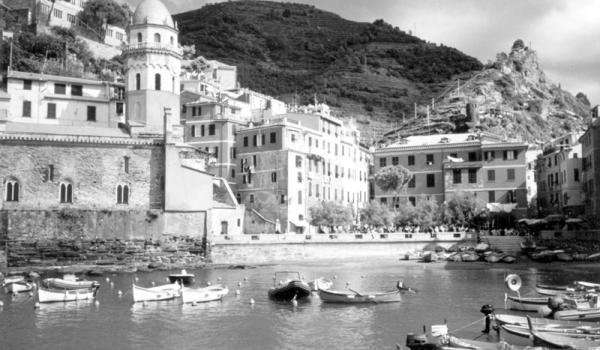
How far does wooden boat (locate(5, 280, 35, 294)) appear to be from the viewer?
149ft

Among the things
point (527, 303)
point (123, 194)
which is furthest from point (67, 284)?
point (527, 303)

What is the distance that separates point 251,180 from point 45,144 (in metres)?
26.2

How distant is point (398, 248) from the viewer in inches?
2783

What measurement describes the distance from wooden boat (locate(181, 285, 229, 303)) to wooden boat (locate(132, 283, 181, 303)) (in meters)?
1.41

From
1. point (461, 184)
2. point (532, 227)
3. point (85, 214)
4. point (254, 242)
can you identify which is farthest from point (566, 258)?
point (85, 214)

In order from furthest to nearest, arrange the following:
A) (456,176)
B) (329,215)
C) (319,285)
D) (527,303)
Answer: (456,176) → (329,215) → (319,285) → (527,303)

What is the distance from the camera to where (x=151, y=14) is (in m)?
71.4

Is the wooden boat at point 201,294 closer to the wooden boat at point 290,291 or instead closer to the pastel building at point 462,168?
the wooden boat at point 290,291

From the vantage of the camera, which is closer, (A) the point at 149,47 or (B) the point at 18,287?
(B) the point at 18,287

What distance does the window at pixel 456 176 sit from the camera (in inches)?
3317

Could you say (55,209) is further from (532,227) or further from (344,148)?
(532,227)

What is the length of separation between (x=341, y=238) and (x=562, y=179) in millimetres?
28978

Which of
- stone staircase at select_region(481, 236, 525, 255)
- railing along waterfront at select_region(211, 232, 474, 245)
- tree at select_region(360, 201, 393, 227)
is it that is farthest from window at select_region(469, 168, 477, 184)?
stone staircase at select_region(481, 236, 525, 255)

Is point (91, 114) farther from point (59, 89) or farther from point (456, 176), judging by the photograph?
point (456, 176)
